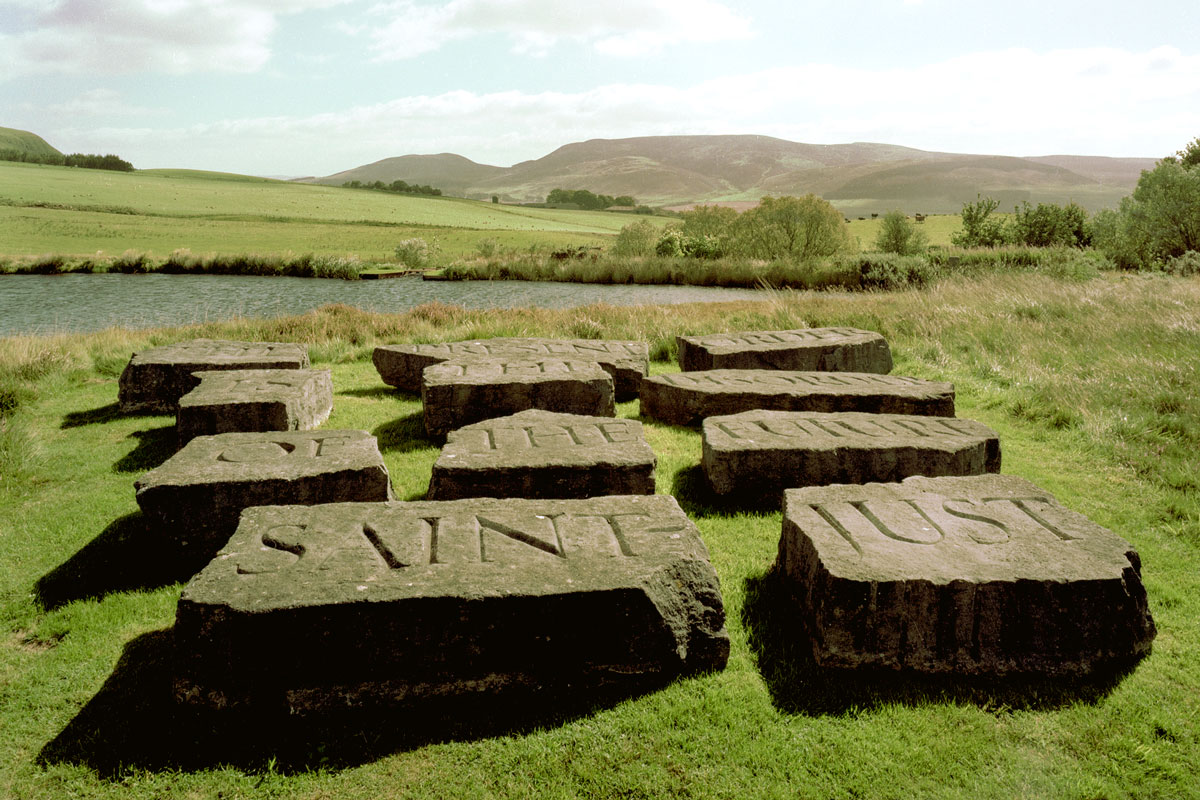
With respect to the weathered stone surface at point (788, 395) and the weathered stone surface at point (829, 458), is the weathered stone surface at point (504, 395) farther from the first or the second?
the weathered stone surface at point (829, 458)

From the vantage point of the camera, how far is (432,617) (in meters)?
2.90

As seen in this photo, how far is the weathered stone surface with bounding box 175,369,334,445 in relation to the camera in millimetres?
5953

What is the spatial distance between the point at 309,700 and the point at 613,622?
1344 mm

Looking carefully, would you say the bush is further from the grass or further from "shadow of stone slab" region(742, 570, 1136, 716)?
"shadow of stone slab" region(742, 570, 1136, 716)

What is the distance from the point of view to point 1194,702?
3127 millimetres

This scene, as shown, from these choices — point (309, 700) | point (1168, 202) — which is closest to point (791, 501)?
point (309, 700)

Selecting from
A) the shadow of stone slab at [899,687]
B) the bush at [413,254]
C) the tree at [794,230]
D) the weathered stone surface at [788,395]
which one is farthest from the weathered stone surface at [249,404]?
the bush at [413,254]

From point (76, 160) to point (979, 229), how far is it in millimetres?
81422

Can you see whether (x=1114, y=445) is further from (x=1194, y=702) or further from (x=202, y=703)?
(x=202, y=703)

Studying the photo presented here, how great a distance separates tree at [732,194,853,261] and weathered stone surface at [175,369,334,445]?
1092 inches

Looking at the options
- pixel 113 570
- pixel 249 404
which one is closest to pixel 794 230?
pixel 249 404

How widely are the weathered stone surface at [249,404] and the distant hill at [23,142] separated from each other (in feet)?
367

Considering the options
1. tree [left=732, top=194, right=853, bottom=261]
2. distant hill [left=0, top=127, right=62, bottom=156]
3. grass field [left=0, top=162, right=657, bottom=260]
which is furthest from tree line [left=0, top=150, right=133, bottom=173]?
tree [left=732, top=194, right=853, bottom=261]

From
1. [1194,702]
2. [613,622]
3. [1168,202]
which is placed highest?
[1168,202]
